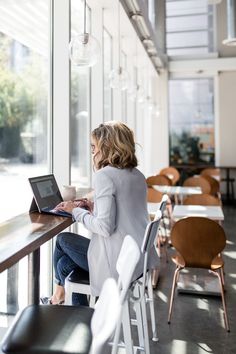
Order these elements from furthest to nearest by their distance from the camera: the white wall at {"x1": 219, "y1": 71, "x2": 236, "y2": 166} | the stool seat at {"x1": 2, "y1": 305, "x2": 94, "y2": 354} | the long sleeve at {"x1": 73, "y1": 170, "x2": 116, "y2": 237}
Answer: the white wall at {"x1": 219, "y1": 71, "x2": 236, "y2": 166} → the long sleeve at {"x1": 73, "y1": 170, "x2": 116, "y2": 237} → the stool seat at {"x1": 2, "y1": 305, "x2": 94, "y2": 354}

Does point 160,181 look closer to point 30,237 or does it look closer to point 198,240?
point 198,240

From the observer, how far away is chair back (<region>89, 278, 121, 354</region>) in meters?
1.00

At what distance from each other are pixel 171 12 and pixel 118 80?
4.64 metres

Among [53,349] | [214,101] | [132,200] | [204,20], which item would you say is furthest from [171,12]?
[53,349]

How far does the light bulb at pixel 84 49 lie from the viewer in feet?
8.25

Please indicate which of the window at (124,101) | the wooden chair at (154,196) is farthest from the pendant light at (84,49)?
the window at (124,101)

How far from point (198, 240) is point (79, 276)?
44.8 inches

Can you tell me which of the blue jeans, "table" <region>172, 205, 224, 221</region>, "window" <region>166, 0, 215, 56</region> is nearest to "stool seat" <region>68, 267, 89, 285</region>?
the blue jeans

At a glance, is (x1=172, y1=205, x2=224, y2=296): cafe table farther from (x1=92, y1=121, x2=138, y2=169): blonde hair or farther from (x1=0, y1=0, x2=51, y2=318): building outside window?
(x1=92, y1=121, x2=138, y2=169): blonde hair

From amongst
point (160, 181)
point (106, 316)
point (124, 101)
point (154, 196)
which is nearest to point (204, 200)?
point (154, 196)

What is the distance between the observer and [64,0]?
332 cm

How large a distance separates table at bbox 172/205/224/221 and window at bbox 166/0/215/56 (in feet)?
15.5

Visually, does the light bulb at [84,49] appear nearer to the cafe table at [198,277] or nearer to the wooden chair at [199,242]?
the wooden chair at [199,242]

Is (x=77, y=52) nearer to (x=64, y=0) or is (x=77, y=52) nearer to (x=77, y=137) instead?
(x=64, y=0)
